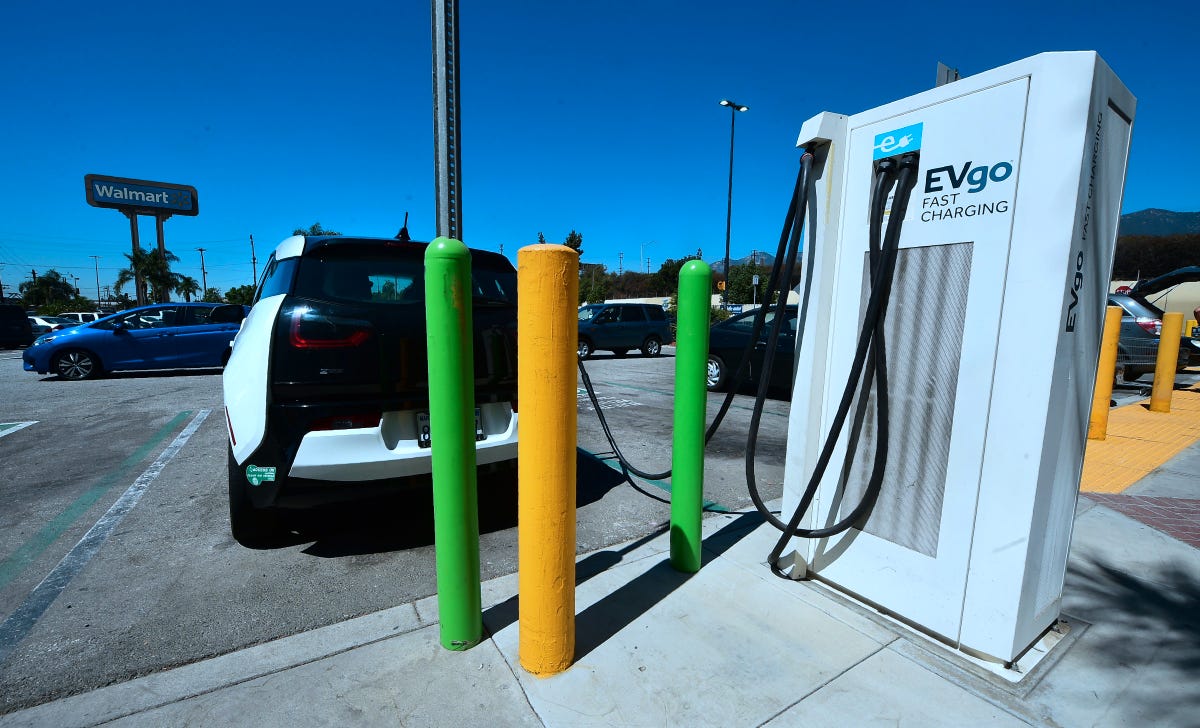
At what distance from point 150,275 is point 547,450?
53019mm

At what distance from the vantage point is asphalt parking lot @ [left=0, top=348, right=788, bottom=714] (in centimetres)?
226

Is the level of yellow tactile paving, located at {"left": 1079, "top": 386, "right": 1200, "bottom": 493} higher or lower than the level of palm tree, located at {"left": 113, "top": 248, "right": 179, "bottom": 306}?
lower

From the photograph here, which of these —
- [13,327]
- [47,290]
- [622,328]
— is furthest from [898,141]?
[47,290]

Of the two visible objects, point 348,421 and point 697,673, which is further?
point 348,421

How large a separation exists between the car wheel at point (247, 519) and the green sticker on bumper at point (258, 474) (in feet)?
0.16

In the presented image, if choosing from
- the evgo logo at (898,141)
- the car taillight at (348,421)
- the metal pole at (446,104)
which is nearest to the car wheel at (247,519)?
the car taillight at (348,421)

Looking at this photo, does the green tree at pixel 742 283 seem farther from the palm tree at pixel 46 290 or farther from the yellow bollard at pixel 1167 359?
the palm tree at pixel 46 290

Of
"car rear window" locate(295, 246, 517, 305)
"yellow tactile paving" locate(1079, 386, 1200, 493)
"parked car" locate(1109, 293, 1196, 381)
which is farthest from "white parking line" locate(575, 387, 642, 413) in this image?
"parked car" locate(1109, 293, 1196, 381)

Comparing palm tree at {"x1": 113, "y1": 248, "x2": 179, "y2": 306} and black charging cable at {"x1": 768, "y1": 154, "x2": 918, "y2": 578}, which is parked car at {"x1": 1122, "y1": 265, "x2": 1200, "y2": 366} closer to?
black charging cable at {"x1": 768, "y1": 154, "x2": 918, "y2": 578}

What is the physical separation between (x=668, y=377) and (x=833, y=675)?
902cm

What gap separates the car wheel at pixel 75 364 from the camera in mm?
10062

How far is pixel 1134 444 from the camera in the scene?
5.47 meters

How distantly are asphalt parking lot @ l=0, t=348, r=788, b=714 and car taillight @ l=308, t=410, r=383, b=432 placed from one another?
0.40 metres

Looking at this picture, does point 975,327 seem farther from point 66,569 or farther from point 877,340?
point 66,569
